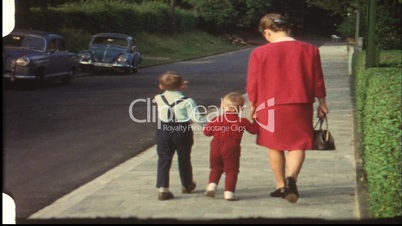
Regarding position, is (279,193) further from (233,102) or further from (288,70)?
(288,70)

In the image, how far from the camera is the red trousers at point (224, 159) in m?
6.80

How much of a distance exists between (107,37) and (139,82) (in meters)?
6.23

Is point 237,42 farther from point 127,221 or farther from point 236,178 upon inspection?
point 127,221

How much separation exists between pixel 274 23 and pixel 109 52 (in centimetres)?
451

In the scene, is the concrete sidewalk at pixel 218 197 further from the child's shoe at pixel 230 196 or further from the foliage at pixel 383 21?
the foliage at pixel 383 21

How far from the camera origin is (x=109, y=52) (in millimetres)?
10453

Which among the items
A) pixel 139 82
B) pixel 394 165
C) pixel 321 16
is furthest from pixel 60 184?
pixel 139 82

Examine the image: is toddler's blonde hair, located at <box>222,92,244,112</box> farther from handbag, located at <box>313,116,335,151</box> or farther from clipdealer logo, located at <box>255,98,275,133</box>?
handbag, located at <box>313,116,335,151</box>

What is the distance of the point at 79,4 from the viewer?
7258 mm

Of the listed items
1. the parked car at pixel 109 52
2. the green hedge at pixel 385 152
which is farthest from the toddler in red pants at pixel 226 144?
the parked car at pixel 109 52

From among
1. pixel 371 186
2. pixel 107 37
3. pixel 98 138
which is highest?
pixel 107 37

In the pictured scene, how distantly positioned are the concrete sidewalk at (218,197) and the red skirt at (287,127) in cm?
33

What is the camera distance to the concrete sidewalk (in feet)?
18.3

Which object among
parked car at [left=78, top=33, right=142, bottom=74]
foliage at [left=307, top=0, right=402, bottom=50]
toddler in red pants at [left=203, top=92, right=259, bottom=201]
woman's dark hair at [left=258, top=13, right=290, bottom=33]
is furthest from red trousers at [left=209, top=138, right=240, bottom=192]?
foliage at [left=307, top=0, right=402, bottom=50]
